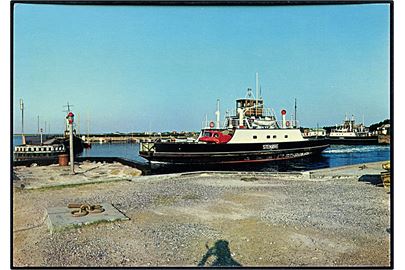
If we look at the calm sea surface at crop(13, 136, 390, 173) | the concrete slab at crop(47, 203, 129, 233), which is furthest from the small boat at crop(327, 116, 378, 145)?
the concrete slab at crop(47, 203, 129, 233)

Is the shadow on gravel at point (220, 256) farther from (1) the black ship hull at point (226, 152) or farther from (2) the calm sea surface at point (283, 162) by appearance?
(1) the black ship hull at point (226, 152)

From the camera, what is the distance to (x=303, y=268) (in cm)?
270

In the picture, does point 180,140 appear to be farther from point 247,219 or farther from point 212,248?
point 212,248

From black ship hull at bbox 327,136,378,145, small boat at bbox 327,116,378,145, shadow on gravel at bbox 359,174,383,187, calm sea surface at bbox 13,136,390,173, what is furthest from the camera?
calm sea surface at bbox 13,136,390,173

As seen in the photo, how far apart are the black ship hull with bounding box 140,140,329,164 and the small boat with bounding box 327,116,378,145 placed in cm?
77

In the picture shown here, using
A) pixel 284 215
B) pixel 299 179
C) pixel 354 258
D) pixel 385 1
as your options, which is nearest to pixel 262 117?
pixel 299 179

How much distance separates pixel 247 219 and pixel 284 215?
1.42 feet

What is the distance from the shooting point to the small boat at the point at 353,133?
4.26 meters

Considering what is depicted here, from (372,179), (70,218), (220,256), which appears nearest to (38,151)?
(70,218)

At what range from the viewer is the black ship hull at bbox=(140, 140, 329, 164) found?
6.03 meters

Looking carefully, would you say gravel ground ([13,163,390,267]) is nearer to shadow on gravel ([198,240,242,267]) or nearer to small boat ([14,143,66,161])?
shadow on gravel ([198,240,242,267])

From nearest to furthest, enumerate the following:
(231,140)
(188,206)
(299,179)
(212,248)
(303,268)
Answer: (303,268)
(212,248)
(188,206)
(299,179)
(231,140)

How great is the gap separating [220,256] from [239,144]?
3751mm

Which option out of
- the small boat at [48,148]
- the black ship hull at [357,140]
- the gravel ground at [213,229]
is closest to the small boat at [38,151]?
the small boat at [48,148]
